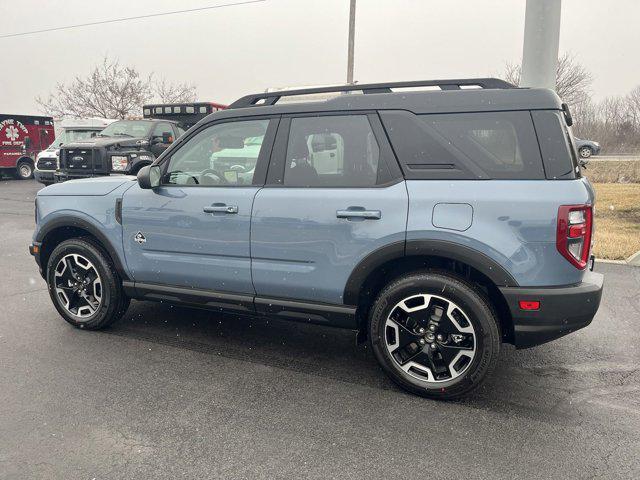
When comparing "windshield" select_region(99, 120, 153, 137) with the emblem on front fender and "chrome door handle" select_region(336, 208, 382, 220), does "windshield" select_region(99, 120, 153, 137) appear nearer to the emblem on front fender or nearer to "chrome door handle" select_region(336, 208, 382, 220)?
the emblem on front fender

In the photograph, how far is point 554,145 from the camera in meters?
2.87

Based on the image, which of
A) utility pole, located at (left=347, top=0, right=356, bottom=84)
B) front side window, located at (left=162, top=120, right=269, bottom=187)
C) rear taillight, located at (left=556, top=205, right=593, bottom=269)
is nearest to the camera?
rear taillight, located at (left=556, top=205, right=593, bottom=269)

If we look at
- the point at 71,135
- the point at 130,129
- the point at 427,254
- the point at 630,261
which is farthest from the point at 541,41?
the point at 71,135

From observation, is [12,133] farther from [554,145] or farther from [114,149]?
[554,145]

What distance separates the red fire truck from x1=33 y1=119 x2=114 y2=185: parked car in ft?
20.1

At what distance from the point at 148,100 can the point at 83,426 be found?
39.5 metres

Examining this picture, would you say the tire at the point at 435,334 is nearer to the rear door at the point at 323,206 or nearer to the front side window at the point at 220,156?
the rear door at the point at 323,206

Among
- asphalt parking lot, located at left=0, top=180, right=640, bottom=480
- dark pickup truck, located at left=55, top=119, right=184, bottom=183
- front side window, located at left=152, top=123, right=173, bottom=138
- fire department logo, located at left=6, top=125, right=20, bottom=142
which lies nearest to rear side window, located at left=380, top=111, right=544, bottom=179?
asphalt parking lot, located at left=0, top=180, right=640, bottom=480

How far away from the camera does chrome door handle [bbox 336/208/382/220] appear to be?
124 inches

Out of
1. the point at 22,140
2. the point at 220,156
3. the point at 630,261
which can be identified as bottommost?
the point at 630,261

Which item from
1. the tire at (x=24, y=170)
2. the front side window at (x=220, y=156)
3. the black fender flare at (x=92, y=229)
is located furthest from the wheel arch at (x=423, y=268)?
the tire at (x=24, y=170)

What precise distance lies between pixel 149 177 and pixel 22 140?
21.8 metres

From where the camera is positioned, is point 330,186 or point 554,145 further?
point 330,186

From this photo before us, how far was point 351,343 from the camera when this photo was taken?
4141 millimetres
